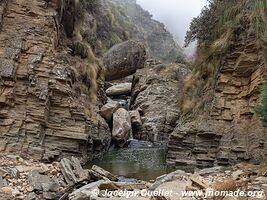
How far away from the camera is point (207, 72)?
16438 mm

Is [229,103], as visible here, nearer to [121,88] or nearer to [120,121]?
[120,121]

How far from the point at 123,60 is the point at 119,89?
11.8 ft

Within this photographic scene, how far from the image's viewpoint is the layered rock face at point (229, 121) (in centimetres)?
1337

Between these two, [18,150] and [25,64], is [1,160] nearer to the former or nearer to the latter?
[18,150]

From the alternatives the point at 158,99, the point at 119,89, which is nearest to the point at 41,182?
the point at 158,99

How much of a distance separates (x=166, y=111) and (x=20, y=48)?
10908 mm

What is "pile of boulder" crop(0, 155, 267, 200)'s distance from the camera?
23.3 feet

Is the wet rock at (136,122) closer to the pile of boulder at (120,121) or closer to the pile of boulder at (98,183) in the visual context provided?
the pile of boulder at (120,121)

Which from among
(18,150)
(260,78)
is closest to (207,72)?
(260,78)

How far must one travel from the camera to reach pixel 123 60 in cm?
3027

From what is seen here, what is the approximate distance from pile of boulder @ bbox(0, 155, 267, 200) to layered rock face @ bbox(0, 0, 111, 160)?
1432 millimetres

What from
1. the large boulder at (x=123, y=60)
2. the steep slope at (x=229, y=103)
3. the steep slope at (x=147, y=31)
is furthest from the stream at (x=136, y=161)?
the steep slope at (x=147, y=31)

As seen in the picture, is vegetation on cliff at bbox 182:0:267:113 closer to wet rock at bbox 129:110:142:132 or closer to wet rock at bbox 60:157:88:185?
wet rock at bbox 129:110:142:132

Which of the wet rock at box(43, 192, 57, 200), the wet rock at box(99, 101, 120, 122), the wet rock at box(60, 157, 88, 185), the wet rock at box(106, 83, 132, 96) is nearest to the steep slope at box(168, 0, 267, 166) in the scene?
the wet rock at box(60, 157, 88, 185)
